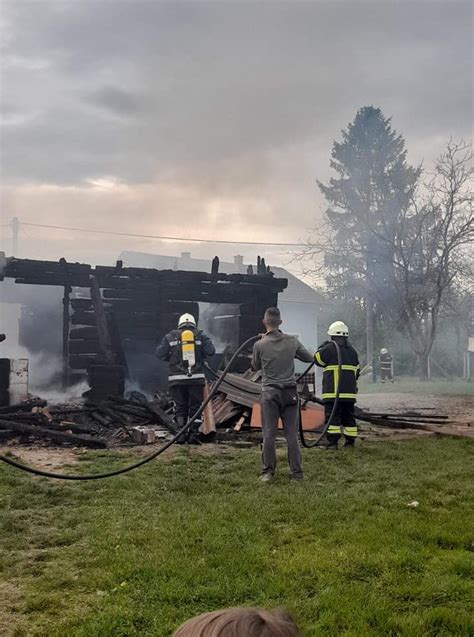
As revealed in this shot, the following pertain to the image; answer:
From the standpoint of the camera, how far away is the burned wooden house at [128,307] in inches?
570

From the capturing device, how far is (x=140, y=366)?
51.5 feet

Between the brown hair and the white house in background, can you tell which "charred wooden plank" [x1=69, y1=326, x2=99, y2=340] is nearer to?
the brown hair

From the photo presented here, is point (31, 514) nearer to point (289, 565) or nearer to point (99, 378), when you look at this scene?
point (289, 565)

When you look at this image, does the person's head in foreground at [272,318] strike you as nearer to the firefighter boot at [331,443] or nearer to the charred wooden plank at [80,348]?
the firefighter boot at [331,443]

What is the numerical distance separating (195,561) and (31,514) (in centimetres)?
201

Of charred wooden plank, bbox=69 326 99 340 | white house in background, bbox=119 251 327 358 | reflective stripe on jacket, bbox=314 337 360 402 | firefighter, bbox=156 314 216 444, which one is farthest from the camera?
white house in background, bbox=119 251 327 358

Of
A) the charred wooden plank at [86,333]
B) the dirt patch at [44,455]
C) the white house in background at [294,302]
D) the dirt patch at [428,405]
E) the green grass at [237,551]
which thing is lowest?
the dirt patch at [44,455]

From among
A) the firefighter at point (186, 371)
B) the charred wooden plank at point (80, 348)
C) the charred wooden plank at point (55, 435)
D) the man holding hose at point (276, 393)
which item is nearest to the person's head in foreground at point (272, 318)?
the man holding hose at point (276, 393)

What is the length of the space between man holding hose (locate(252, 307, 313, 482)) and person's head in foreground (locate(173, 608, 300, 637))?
5.95 metres

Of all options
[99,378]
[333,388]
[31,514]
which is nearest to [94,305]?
[99,378]

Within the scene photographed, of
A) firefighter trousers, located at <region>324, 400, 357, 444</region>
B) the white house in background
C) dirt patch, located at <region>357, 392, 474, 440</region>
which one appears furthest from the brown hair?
the white house in background

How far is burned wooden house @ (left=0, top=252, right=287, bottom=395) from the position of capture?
1448 centimetres

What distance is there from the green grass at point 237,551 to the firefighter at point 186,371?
2962 mm

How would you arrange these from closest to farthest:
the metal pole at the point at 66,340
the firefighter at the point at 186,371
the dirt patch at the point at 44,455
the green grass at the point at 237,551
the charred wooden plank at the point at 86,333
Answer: the green grass at the point at 237,551, the dirt patch at the point at 44,455, the firefighter at the point at 186,371, the metal pole at the point at 66,340, the charred wooden plank at the point at 86,333
